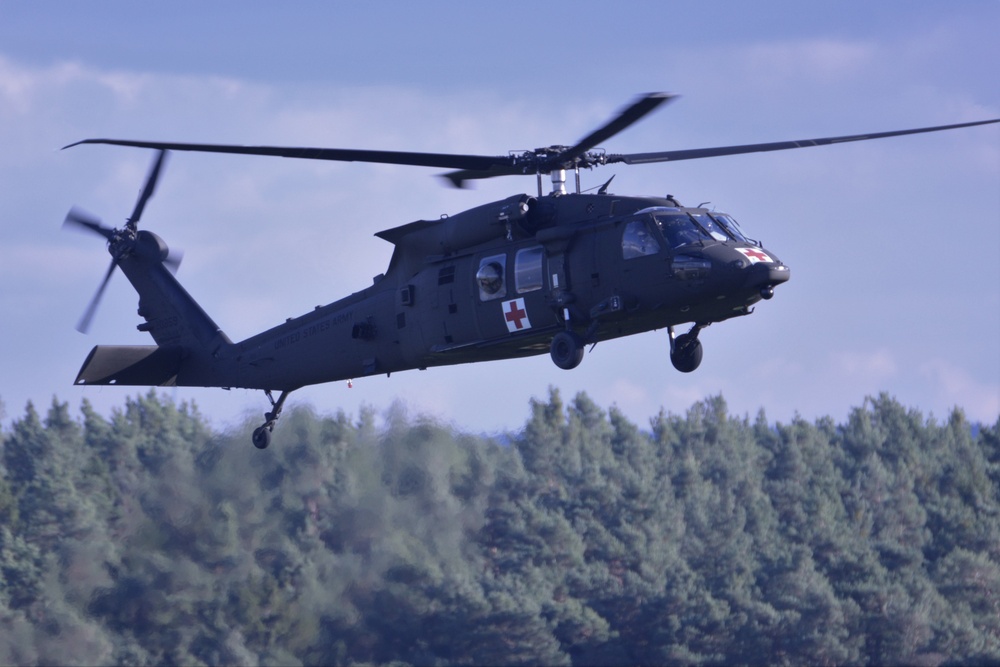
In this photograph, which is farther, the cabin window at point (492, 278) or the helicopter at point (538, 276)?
the cabin window at point (492, 278)

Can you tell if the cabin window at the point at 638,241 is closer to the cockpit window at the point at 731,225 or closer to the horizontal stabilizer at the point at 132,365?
the cockpit window at the point at 731,225

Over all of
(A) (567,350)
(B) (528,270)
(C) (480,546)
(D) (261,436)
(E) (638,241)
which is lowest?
(C) (480,546)

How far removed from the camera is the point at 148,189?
2331 centimetres

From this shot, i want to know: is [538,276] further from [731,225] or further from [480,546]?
[480,546]

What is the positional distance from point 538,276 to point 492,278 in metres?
0.72

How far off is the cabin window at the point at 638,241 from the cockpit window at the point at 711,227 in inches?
24.2

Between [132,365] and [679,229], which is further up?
[679,229]

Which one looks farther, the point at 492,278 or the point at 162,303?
the point at 162,303

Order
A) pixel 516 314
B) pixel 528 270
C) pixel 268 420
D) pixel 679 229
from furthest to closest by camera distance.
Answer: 1. pixel 268 420
2. pixel 516 314
3. pixel 528 270
4. pixel 679 229

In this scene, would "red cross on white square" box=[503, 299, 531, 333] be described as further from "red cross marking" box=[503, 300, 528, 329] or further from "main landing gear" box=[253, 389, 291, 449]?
"main landing gear" box=[253, 389, 291, 449]

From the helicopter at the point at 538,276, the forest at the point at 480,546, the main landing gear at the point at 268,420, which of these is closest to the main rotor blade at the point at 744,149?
the helicopter at the point at 538,276

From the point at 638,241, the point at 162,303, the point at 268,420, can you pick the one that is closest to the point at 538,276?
the point at 638,241

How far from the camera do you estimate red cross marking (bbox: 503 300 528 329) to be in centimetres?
1838

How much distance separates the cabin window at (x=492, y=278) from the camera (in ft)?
60.9
